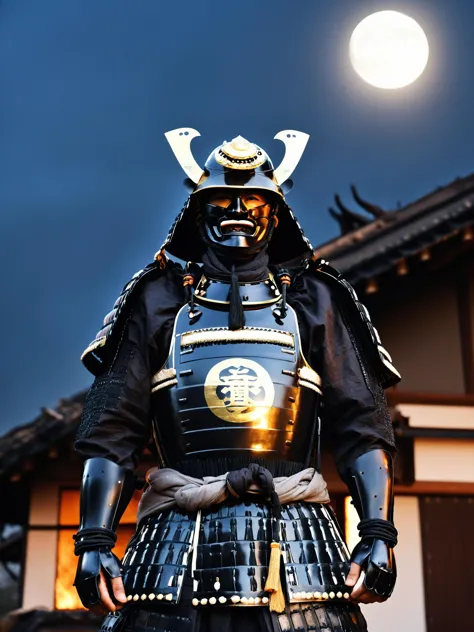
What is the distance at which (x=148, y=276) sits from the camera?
3877 millimetres

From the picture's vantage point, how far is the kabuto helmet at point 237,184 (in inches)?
151

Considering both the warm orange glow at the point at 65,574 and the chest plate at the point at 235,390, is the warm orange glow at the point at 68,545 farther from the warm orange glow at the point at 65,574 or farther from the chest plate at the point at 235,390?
the chest plate at the point at 235,390

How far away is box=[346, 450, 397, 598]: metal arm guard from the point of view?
3.26 meters

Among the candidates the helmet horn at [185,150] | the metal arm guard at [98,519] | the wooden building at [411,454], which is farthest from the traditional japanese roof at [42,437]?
the metal arm guard at [98,519]

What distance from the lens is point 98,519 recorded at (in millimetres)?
3369

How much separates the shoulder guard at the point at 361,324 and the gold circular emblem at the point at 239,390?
1.50 ft

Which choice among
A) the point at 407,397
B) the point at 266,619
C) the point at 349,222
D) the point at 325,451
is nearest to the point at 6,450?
the point at 325,451

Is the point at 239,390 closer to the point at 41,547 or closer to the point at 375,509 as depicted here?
the point at 375,509

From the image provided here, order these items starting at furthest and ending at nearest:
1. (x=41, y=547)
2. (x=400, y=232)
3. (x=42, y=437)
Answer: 1. (x=400, y=232)
2. (x=41, y=547)
3. (x=42, y=437)

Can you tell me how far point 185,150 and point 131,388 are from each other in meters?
1.05

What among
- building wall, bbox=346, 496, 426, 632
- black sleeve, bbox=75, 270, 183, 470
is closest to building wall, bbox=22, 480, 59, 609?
building wall, bbox=346, 496, 426, 632

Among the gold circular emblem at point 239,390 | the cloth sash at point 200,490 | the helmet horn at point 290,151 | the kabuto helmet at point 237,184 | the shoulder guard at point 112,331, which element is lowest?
the cloth sash at point 200,490

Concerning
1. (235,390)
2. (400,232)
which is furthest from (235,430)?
(400,232)

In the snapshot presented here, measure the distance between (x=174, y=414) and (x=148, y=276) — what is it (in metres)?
0.59
